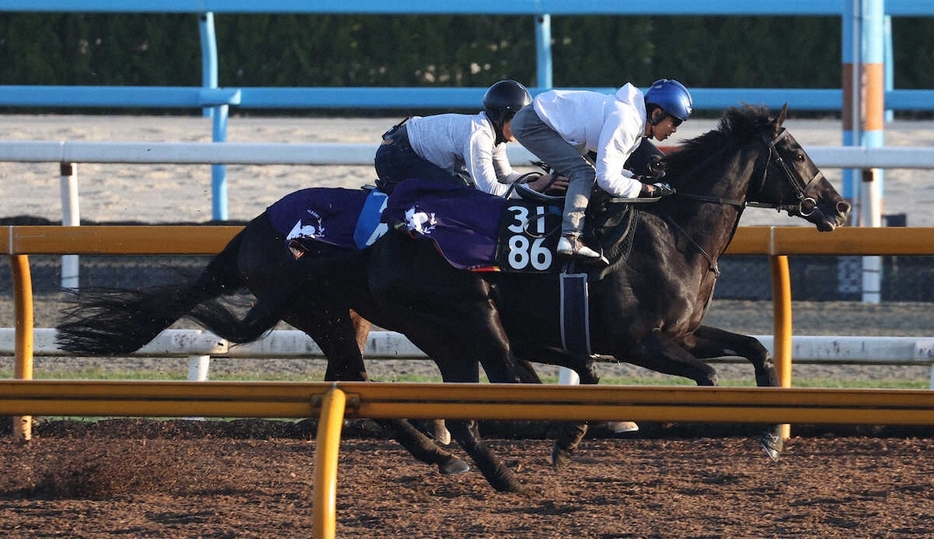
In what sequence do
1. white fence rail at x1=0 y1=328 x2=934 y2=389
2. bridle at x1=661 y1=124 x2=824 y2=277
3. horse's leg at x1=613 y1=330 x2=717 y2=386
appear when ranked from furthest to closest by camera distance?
white fence rail at x1=0 y1=328 x2=934 y2=389, bridle at x1=661 y1=124 x2=824 y2=277, horse's leg at x1=613 y1=330 x2=717 y2=386

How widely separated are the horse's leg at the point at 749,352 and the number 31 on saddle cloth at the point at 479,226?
666 mm

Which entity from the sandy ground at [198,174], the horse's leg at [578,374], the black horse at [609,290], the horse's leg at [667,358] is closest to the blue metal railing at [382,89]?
the sandy ground at [198,174]

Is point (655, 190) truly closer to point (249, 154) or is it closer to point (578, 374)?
point (578, 374)

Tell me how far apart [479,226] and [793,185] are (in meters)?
1.18

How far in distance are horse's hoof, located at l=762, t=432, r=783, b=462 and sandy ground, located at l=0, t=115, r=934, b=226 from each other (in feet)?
18.7

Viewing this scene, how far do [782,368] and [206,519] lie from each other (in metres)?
2.27

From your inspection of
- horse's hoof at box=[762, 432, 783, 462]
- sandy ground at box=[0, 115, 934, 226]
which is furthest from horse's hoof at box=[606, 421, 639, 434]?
sandy ground at box=[0, 115, 934, 226]

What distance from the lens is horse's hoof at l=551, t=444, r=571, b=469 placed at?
15.9 ft

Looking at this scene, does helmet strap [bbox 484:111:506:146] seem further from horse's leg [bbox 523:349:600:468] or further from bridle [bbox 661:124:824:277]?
horse's leg [bbox 523:349:600:468]

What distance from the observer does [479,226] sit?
471 centimetres

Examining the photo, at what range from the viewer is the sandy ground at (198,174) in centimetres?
1157

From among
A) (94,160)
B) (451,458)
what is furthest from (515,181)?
(94,160)

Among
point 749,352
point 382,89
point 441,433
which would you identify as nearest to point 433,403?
point 749,352

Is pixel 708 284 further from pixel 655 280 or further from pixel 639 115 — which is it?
pixel 639 115
